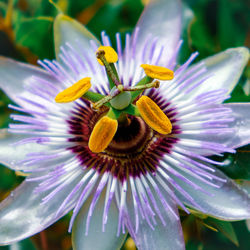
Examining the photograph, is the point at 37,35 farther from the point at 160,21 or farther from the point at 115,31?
the point at 160,21

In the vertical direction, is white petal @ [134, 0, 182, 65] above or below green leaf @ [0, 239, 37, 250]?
above

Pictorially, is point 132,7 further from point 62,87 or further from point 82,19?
point 62,87

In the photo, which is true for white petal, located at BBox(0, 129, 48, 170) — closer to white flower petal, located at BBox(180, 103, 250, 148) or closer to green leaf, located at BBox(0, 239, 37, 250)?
green leaf, located at BBox(0, 239, 37, 250)

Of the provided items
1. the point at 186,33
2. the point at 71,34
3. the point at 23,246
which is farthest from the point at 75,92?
the point at 186,33

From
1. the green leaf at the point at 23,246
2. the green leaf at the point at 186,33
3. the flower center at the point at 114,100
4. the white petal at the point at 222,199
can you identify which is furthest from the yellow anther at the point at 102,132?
the green leaf at the point at 186,33

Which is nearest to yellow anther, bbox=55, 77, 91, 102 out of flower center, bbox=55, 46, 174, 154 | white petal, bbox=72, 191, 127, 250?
flower center, bbox=55, 46, 174, 154

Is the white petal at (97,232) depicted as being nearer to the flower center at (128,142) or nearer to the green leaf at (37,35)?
the flower center at (128,142)

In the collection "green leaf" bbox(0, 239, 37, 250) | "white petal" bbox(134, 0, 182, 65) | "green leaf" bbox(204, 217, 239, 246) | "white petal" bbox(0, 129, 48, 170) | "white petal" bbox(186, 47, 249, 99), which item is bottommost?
"green leaf" bbox(204, 217, 239, 246)

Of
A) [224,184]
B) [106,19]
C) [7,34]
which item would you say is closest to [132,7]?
[106,19]
